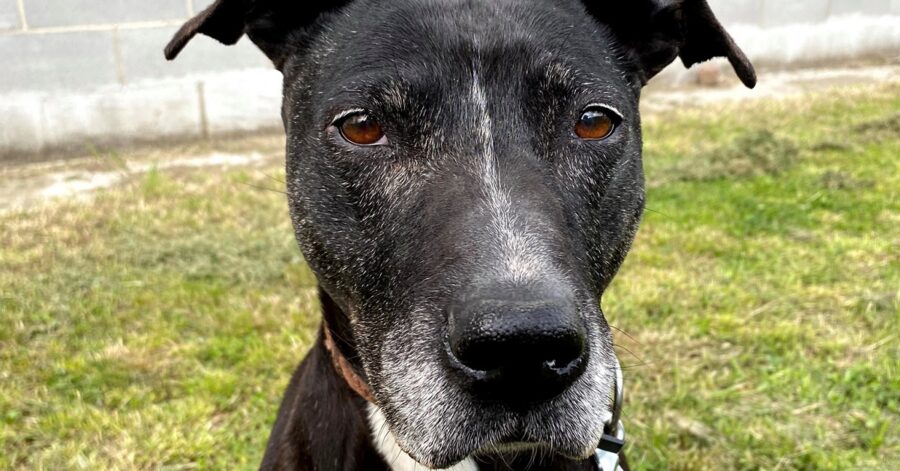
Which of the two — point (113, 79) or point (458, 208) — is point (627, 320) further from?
point (113, 79)

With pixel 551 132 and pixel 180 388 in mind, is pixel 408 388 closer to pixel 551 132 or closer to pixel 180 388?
pixel 551 132

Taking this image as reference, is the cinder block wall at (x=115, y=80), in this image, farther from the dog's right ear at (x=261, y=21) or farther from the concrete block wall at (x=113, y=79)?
the dog's right ear at (x=261, y=21)

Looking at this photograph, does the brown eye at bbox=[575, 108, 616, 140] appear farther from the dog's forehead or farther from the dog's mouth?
the dog's mouth

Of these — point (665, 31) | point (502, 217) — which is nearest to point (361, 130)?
point (502, 217)

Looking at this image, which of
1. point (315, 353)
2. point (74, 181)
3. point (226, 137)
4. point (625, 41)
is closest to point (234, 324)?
point (315, 353)

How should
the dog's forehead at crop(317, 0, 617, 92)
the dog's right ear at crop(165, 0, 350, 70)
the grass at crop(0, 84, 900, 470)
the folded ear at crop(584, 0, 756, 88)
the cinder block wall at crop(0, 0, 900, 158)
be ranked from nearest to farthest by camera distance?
1. the dog's forehead at crop(317, 0, 617, 92)
2. the dog's right ear at crop(165, 0, 350, 70)
3. the folded ear at crop(584, 0, 756, 88)
4. the grass at crop(0, 84, 900, 470)
5. the cinder block wall at crop(0, 0, 900, 158)

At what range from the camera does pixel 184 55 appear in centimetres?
870

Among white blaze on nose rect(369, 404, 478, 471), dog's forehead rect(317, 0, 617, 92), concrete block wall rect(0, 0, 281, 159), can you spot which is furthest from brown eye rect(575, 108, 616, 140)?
concrete block wall rect(0, 0, 281, 159)

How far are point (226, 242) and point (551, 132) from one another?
436cm

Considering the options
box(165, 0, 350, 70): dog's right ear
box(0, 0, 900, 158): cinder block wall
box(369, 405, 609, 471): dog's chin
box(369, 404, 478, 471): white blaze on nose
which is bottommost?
box(0, 0, 900, 158): cinder block wall

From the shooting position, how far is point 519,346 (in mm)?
1686

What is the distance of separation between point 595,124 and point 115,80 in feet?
24.7

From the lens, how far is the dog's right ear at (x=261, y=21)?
2.66 metres

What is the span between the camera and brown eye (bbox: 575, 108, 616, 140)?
2357mm
